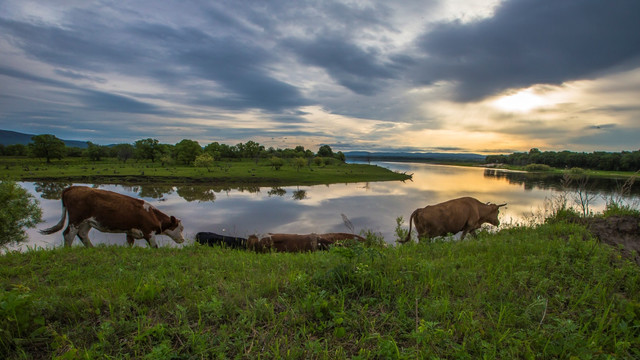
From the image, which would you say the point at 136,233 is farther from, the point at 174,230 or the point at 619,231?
the point at 619,231

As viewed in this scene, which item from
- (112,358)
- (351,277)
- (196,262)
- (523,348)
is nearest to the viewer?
(112,358)

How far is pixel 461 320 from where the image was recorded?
8.34ft

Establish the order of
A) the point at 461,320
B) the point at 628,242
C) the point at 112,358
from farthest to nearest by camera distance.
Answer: the point at 628,242
the point at 461,320
the point at 112,358

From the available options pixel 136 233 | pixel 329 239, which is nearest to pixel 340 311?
pixel 329 239

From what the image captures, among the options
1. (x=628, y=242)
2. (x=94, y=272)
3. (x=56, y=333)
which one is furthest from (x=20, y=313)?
(x=628, y=242)

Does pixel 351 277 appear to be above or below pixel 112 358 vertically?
above

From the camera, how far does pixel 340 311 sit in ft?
8.89

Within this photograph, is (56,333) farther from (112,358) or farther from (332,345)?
(332,345)

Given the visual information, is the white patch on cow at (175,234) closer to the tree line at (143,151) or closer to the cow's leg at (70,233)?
the cow's leg at (70,233)

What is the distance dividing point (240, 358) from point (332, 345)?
825mm

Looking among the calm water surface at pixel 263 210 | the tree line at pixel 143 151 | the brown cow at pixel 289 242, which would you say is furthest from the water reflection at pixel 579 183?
the tree line at pixel 143 151

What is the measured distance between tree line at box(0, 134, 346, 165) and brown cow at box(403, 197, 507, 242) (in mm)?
64189

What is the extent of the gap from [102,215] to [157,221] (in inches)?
59.5

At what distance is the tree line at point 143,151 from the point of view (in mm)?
77062
